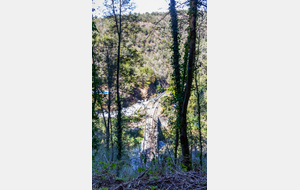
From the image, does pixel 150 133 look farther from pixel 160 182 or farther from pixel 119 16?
pixel 119 16

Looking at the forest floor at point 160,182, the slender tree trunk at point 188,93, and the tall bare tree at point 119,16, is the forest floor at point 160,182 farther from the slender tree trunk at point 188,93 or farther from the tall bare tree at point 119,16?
the tall bare tree at point 119,16

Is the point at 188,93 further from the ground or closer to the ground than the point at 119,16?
closer to the ground

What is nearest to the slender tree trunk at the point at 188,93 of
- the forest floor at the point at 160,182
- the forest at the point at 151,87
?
the forest at the point at 151,87

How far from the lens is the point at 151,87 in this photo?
238 centimetres

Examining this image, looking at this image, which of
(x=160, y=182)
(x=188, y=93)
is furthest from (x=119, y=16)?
(x=160, y=182)

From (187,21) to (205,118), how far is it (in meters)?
1.38

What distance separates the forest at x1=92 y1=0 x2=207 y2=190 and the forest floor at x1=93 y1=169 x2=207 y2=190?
0.23ft

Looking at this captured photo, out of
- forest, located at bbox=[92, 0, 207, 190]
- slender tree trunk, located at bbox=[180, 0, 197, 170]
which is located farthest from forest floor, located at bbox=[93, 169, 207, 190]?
slender tree trunk, located at bbox=[180, 0, 197, 170]

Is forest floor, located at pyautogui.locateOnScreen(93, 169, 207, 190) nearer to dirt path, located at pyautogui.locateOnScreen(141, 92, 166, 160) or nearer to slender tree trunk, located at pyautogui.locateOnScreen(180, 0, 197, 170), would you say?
A: slender tree trunk, located at pyautogui.locateOnScreen(180, 0, 197, 170)

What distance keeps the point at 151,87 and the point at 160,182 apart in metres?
1.24

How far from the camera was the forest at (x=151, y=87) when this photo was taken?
2.38 meters

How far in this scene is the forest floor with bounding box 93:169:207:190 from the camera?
211cm

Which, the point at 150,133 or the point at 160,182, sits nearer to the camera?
the point at 160,182

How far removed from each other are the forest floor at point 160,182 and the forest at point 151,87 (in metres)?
0.07
